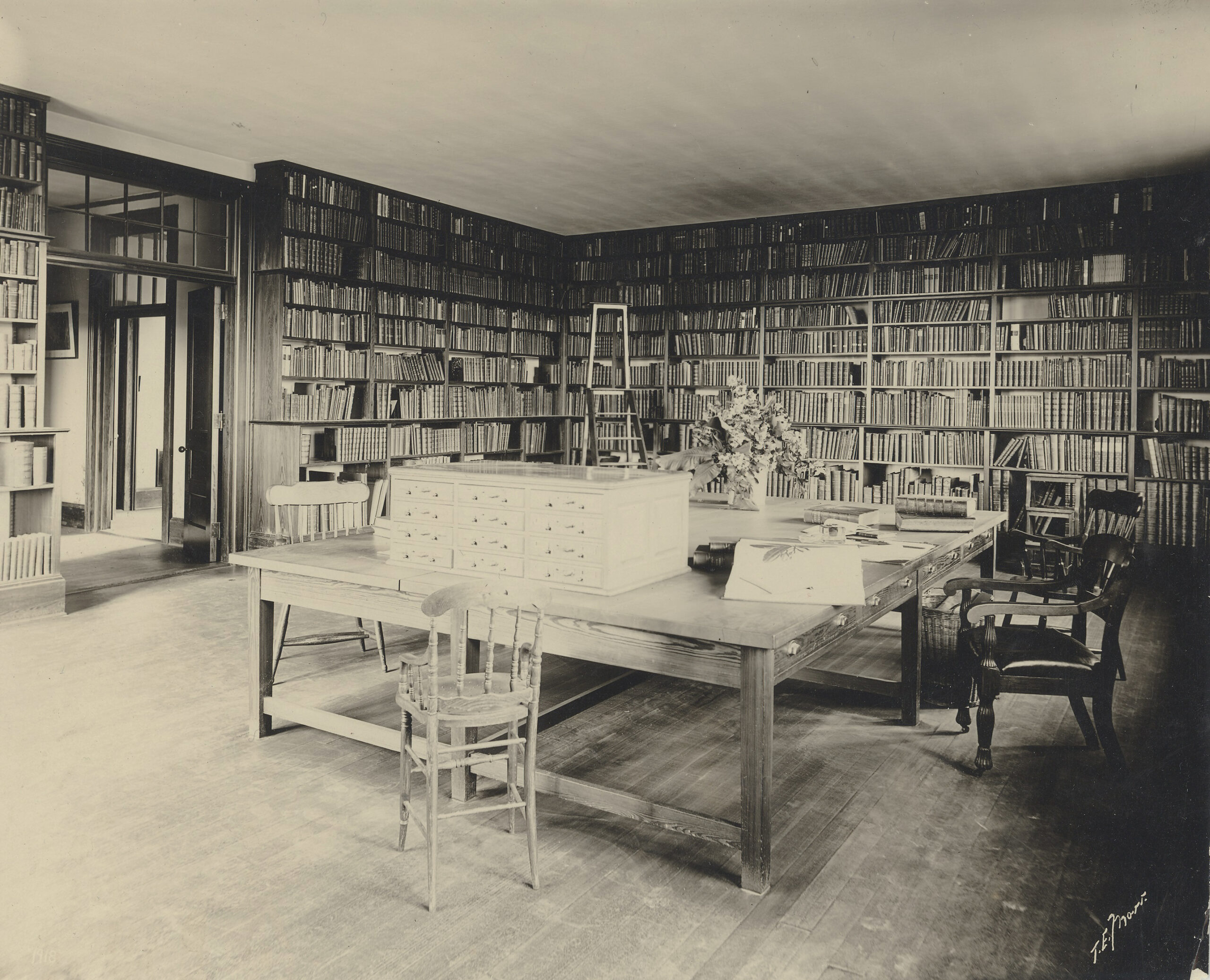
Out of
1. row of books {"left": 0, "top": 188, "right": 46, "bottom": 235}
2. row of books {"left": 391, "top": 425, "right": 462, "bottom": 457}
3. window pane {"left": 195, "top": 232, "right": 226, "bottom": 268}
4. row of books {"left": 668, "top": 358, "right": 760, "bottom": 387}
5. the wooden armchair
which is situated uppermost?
window pane {"left": 195, "top": 232, "right": 226, "bottom": 268}

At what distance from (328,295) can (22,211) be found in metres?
2.19

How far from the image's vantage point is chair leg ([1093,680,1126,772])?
3094mm

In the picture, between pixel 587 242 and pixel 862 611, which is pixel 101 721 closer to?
pixel 862 611

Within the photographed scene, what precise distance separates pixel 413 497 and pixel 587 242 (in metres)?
7.05

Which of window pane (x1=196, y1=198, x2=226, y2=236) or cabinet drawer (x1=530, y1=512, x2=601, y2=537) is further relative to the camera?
window pane (x1=196, y1=198, x2=226, y2=236)

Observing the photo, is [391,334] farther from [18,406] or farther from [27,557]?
[27,557]

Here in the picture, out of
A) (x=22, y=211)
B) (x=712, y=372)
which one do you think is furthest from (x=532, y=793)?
(x=712, y=372)

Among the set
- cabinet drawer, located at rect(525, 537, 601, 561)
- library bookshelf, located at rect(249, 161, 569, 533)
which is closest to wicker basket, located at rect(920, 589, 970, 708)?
cabinet drawer, located at rect(525, 537, 601, 561)

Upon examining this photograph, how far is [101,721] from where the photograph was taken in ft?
11.6

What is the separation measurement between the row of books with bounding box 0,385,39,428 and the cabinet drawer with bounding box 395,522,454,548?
375cm

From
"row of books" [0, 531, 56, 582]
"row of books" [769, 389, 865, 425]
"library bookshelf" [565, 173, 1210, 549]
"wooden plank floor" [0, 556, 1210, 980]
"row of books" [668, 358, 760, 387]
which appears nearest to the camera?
"wooden plank floor" [0, 556, 1210, 980]

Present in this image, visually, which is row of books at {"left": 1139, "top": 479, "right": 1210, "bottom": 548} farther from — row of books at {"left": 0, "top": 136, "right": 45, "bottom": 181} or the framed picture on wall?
the framed picture on wall

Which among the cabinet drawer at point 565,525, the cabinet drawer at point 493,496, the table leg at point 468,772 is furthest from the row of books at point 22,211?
the cabinet drawer at point 565,525

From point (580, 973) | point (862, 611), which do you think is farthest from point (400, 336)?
point (580, 973)
